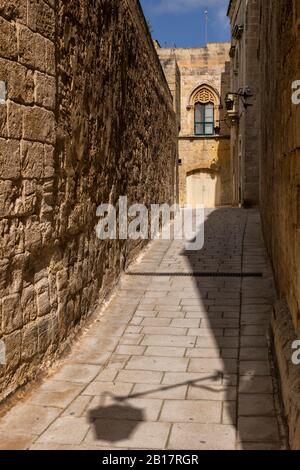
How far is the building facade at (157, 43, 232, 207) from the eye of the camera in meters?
25.1

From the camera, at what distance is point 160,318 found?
5711mm

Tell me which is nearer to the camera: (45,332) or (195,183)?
(45,332)

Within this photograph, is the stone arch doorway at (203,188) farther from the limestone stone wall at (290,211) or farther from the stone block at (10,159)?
the stone block at (10,159)

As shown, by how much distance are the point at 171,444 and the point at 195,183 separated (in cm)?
2293

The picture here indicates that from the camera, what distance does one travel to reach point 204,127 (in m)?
26.2

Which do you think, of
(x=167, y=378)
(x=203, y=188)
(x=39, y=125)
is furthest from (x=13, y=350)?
(x=203, y=188)

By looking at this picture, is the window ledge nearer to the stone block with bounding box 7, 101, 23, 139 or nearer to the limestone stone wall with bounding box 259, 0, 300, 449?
the limestone stone wall with bounding box 259, 0, 300, 449

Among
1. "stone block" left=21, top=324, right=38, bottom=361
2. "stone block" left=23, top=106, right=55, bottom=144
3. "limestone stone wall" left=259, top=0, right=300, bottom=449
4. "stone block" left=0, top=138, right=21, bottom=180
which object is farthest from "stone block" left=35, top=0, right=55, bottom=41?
"stone block" left=21, top=324, right=38, bottom=361

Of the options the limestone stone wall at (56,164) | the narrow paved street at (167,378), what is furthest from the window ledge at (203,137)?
the narrow paved street at (167,378)

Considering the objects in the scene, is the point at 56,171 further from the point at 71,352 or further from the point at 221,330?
the point at 221,330

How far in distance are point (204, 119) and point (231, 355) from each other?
22.7 metres

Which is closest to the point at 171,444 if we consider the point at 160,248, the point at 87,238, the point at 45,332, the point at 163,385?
the point at 163,385

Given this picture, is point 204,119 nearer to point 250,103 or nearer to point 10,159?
point 250,103

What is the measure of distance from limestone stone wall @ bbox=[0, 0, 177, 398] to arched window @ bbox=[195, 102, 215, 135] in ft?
63.2
